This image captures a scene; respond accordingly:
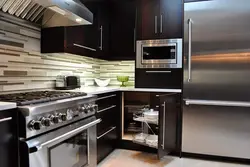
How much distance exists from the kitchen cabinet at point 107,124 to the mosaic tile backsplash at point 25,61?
62 cm

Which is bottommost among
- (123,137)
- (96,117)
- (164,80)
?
(123,137)

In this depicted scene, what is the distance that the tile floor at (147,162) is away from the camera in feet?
8.22

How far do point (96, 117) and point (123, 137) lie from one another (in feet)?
2.74

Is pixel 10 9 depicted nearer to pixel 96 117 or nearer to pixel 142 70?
pixel 96 117

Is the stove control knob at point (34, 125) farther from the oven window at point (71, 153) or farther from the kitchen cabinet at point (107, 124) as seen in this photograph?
the kitchen cabinet at point (107, 124)

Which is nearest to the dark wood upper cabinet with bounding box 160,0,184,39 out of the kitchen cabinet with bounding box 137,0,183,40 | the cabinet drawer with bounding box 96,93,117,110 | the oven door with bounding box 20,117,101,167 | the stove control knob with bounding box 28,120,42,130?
the kitchen cabinet with bounding box 137,0,183,40

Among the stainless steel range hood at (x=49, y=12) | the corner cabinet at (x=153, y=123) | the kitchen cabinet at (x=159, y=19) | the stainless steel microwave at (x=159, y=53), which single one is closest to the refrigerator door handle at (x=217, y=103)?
the corner cabinet at (x=153, y=123)

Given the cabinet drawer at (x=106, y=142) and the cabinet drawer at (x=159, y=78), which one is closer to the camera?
the cabinet drawer at (x=106, y=142)

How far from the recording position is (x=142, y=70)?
9.92 ft

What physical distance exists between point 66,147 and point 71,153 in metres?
0.10

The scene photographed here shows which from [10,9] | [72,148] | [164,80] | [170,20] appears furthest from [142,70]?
[10,9]

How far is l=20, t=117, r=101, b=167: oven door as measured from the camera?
137cm

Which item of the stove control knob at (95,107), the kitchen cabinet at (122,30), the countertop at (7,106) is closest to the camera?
the countertop at (7,106)

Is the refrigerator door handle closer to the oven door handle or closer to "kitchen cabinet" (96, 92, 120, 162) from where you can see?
"kitchen cabinet" (96, 92, 120, 162)
